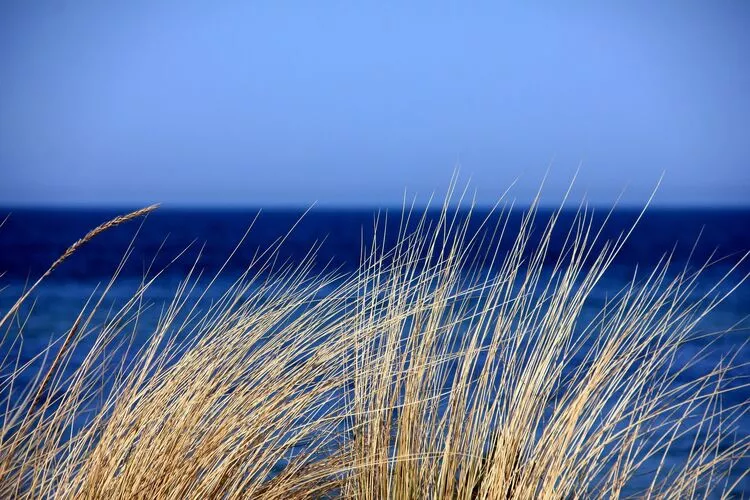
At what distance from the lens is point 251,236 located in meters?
23.0

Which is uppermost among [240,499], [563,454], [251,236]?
[563,454]

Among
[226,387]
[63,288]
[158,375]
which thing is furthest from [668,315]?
[63,288]

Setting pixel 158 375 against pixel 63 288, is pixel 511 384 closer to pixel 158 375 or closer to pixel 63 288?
pixel 158 375

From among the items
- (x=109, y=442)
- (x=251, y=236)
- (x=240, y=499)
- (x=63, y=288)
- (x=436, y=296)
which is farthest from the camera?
(x=251, y=236)

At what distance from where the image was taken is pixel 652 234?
2355cm

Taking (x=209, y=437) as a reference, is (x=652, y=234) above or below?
below

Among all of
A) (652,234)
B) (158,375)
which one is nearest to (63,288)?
(158,375)

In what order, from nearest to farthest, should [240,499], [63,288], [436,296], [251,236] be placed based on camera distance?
[240,499] < [436,296] < [63,288] < [251,236]

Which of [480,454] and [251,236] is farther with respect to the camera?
[251,236]

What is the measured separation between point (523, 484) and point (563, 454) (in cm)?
9

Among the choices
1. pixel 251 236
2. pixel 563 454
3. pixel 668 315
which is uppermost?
pixel 668 315

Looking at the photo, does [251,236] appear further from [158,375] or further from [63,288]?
[158,375]

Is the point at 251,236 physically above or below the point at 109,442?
below

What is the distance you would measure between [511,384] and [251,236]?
71.6 ft
